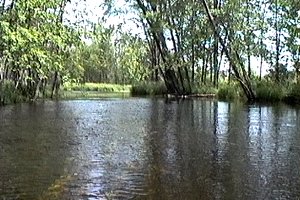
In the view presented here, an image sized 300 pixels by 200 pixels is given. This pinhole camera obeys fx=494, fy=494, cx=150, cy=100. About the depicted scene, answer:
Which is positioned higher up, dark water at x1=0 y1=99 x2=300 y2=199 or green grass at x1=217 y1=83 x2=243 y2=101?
green grass at x1=217 y1=83 x2=243 y2=101

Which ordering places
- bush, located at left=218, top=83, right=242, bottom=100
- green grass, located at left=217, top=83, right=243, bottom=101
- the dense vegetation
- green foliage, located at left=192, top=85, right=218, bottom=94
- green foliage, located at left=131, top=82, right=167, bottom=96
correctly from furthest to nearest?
green foliage, located at left=131, top=82, right=167, bottom=96
green foliage, located at left=192, top=85, right=218, bottom=94
bush, located at left=218, top=83, right=242, bottom=100
green grass, located at left=217, top=83, right=243, bottom=101
the dense vegetation

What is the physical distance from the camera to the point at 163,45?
33.6 m

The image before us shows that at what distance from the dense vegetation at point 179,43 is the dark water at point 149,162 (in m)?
10.1

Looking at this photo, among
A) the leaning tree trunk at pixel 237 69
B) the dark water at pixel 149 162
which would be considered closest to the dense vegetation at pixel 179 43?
the leaning tree trunk at pixel 237 69

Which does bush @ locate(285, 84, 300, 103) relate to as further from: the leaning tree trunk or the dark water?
the dark water

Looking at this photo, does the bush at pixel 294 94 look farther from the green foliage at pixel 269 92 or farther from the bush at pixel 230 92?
the bush at pixel 230 92

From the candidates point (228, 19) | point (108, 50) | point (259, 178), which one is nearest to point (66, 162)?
point (259, 178)

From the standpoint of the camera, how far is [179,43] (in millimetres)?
33719

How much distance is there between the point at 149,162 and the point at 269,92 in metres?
20.0

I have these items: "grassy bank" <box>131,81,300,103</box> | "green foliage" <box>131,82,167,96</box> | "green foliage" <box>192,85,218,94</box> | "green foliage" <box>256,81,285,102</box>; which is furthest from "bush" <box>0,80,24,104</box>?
"green foliage" <box>131,82,167,96</box>

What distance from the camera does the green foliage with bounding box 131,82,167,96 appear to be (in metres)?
40.6

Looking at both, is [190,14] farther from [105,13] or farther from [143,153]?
[143,153]

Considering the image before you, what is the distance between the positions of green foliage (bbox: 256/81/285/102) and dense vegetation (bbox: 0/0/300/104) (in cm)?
5

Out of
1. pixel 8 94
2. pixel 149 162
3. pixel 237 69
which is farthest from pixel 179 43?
pixel 149 162
